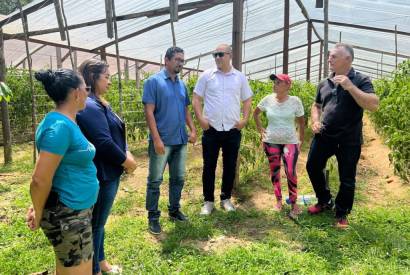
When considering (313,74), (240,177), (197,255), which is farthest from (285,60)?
(313,74)

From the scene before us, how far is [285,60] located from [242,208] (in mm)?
5206

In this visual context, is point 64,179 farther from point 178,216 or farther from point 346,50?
point 346,50

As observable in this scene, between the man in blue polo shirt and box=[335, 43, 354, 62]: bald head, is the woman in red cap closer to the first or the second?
box=[335, 43, 354, 62]: bald head

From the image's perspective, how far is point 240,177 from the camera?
552 centimetres

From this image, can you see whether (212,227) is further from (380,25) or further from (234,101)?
(380,25)

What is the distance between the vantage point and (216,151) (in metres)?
4.16

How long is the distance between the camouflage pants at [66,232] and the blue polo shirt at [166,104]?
5.46 feet

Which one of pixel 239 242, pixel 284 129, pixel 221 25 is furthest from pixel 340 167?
pixel 221 25

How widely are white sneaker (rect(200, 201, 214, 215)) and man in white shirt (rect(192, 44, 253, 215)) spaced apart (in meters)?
0.01

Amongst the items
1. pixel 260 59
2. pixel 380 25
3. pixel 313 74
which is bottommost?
pixel 313 74

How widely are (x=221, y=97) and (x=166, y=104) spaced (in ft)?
2.19

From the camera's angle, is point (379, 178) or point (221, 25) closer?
point (379, 178)

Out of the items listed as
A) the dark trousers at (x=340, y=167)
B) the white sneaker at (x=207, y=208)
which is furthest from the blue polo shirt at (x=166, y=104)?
the dark trousers at (x=340, y=167)

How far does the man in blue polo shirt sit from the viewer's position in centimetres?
360
